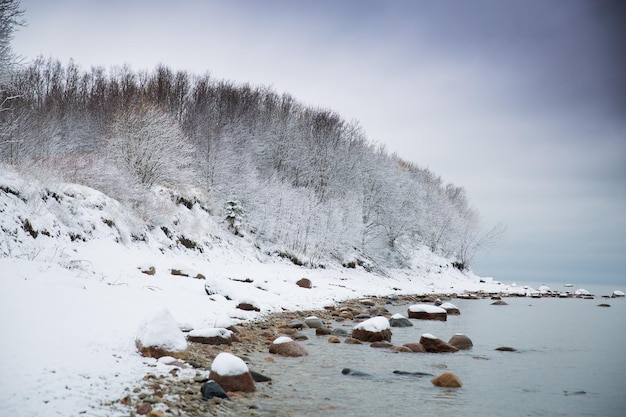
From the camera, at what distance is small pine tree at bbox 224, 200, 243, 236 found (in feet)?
108

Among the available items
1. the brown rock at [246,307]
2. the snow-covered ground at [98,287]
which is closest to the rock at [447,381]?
the snow-covered ground at [98,287]

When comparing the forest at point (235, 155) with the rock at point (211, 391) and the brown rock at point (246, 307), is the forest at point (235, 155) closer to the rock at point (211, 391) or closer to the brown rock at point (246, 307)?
the brown rock at point (246, 307)

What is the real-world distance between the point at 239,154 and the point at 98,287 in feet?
107

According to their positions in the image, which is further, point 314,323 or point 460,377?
point 314,323

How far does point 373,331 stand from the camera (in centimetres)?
1217

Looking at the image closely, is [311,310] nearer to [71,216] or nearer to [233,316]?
[233,316]

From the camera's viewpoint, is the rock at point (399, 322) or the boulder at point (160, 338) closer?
the boulder at point (160, 338)

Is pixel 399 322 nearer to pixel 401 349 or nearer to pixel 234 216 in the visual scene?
pixel 401 349

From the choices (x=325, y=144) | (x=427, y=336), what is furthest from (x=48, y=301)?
(x=325, y=144)

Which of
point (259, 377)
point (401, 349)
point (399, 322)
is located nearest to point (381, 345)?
point (401, 349)

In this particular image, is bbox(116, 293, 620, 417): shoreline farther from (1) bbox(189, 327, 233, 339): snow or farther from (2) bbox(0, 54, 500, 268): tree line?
(2) bbox(0, 54, 500, 268): tree line

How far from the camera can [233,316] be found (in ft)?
43.7

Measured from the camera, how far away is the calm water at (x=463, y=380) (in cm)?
648

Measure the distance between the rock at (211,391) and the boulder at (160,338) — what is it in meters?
1.73
